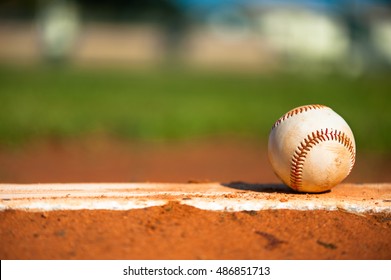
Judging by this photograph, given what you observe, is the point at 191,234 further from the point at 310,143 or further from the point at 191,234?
the point at 310,143

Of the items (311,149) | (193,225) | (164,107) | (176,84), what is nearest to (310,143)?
(311,149)

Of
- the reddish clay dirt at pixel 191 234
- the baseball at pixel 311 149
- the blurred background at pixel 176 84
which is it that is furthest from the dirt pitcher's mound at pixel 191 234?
the blurred background at pixel 176 84

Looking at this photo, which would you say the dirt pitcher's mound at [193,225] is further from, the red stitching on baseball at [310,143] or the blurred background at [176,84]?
the blurred background at [176,84]

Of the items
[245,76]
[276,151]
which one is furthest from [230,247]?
[245,76]

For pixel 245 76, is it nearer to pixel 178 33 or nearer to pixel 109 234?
pixel 178 33

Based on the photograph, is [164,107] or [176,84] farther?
[176,84]

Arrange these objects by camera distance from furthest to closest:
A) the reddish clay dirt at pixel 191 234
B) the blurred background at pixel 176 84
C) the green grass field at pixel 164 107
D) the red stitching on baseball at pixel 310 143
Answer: the green grass field at pixel 164 107 → the blurred background at pixel 176 84 → the red stitching on baseball at pixel 310 143 → the reddish clay dirt at pixel 191 234
